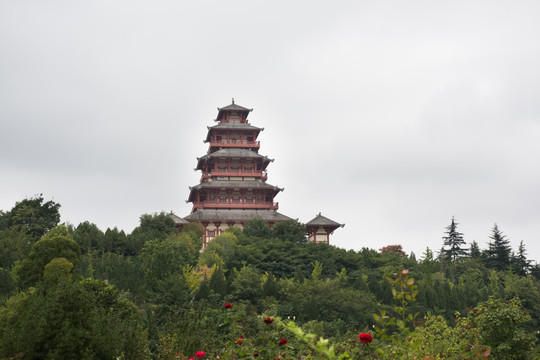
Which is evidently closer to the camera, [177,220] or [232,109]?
[177,220]

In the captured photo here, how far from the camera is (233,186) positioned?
2454 inches

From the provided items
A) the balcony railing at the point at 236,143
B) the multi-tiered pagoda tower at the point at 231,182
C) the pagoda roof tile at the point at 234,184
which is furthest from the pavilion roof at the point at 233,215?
the balcony railing at the point at 236,143

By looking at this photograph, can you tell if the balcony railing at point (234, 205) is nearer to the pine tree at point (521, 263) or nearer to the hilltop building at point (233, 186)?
the hilltop building at point (233, 186)

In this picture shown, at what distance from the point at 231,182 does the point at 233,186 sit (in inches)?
44.5

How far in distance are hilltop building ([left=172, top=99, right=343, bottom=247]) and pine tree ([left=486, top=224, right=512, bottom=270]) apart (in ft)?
52.3

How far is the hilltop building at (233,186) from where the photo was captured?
196 ft

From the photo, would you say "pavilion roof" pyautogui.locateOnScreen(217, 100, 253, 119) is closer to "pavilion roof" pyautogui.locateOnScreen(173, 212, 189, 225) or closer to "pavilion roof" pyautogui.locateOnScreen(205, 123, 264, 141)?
"pavilion roof" pyautogui.locateOnScreen(205, 123, 264, 141)

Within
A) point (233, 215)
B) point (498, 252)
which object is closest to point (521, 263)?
point (498, 252)

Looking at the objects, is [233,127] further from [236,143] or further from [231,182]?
[231,182]

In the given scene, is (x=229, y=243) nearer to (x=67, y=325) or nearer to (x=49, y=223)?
(x=49, y=223)

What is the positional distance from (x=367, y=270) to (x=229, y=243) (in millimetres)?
10624

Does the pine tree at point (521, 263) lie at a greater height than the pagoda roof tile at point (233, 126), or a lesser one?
lesser

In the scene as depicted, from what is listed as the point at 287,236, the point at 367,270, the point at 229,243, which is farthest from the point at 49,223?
the point at 367,270

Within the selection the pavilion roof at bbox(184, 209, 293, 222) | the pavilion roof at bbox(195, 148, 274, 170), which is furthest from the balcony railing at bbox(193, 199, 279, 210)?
the pavilion roof at bbox(195, 148, 274, 170)
